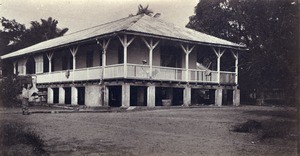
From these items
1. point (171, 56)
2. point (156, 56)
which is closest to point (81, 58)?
point (156, 56)

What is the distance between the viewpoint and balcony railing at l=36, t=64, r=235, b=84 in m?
21.3

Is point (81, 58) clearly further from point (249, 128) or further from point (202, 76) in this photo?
point (249, 128)

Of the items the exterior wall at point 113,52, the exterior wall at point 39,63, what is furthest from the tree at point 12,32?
the exterior wall at point 113,52

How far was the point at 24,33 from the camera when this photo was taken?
57.1 metres

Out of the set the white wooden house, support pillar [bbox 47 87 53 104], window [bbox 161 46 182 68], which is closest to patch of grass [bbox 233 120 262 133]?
the white wooden house

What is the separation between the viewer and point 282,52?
13609mm

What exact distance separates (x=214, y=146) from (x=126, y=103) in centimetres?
1246

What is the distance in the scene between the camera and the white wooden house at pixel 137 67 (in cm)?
2131

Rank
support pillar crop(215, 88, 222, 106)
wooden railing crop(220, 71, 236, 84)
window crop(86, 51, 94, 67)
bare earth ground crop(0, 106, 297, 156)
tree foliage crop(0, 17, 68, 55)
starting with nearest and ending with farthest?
bare earth ground crop(0, 106, 297, 156) < support pillar crop(215, 88, 222, 106) < wooden railing crop(220, 71, 236, 84) < window crop(86, 51, 94, 67) < tree foliage crop(0, 17, 68, 55)

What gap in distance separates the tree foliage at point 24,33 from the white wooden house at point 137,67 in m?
26.9

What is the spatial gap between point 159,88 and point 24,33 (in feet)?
120

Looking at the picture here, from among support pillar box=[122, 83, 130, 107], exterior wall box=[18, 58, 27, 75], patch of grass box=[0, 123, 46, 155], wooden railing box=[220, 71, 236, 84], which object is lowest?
patch of grass box=[0, 123, 46, 155]

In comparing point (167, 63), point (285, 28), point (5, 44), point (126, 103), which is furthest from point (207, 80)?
point (5, 44)

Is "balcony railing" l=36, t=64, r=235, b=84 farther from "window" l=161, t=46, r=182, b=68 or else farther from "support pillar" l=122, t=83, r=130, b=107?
"window" l=161, t=46, r=182, b=68
